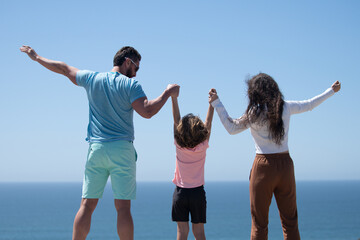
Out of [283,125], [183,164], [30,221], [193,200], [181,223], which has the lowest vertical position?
[30,221]

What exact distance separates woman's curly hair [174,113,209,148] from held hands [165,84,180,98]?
360mm

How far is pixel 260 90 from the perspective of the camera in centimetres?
380

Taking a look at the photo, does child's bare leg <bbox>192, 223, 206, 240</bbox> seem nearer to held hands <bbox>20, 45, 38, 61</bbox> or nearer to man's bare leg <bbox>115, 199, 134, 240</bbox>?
man's bare leg <bbox>115, 199, 134, 240</bbox>

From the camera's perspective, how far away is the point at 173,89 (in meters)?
3.72

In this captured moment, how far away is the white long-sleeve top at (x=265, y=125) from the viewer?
12.0 feet

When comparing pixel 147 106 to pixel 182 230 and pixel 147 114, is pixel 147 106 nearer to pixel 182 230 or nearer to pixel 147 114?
pixel 147 114

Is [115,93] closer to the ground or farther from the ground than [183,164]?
farther from the ground

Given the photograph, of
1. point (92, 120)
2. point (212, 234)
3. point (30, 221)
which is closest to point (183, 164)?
point (92, 120)

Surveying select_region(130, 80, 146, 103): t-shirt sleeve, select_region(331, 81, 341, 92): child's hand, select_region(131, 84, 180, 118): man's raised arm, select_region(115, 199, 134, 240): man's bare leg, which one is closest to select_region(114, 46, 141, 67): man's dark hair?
select_region(130, 80, 146, 103): t-shirt sleeve

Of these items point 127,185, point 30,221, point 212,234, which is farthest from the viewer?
point 30,221

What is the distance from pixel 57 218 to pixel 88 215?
10103 centimetres

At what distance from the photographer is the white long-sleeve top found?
3.65 meters

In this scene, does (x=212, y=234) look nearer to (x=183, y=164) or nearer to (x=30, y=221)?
(x=30, y=221)

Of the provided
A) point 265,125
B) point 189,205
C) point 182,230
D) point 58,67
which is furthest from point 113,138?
point 265,125
